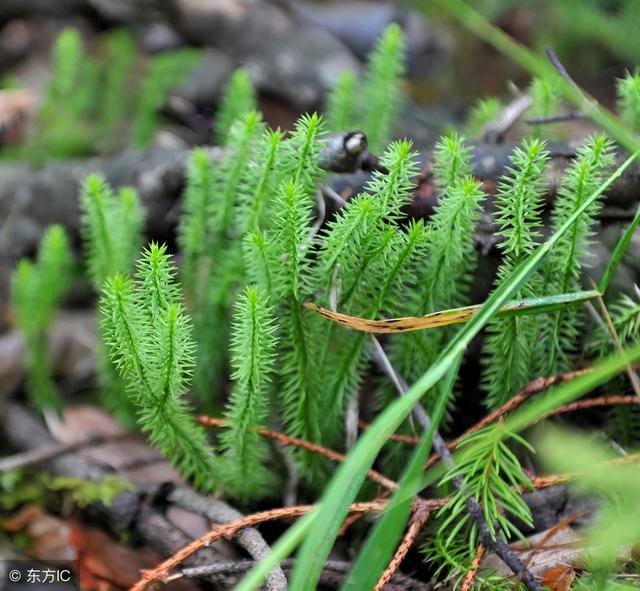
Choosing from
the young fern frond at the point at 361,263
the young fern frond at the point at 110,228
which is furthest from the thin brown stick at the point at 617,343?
the young fern frond at the point at 110,228

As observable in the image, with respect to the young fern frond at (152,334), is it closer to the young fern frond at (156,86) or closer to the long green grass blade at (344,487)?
the long green grass blade at (344,487)

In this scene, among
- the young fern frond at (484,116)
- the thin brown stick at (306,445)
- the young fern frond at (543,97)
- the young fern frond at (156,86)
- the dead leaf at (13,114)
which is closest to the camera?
the thin brown stick at (306,445)

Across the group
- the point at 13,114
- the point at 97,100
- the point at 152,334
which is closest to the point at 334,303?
the point at 152,334

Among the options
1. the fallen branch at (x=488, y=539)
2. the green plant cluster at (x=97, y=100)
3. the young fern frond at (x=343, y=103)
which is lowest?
the green plant cluster at (x=97, y=100)

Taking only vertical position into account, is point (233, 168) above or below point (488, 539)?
above

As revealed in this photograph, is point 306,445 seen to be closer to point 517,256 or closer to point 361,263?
point 361,263

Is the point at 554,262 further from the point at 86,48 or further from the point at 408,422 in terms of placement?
the point at 86,48
